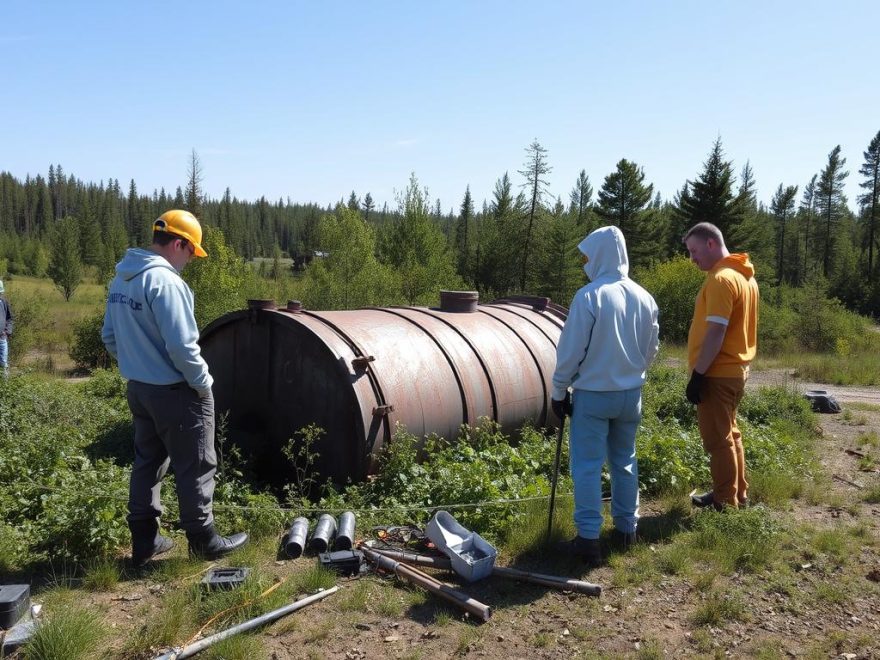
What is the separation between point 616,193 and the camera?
137 ft

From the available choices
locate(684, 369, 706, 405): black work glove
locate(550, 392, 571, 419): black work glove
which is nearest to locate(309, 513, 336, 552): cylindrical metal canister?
locate(550, 392, 571, 419): black work glove

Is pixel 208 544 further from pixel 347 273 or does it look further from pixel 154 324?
pixel 347 273

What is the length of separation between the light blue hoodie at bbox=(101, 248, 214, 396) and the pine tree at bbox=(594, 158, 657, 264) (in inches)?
1547

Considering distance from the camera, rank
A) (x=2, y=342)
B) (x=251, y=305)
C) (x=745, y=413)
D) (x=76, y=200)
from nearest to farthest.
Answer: (x=251, y=305) < (x=745, y=413) < (x=2, y=342) < (x=76, y=200)

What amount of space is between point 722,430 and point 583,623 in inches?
89.8

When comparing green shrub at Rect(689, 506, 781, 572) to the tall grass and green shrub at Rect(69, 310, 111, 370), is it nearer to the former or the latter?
the tall grass

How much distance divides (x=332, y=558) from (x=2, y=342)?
10001 mm

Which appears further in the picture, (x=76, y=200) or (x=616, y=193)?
(x=76, y=200)

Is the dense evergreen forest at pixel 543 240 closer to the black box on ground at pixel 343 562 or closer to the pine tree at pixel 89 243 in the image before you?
the pine tree at pixel 89 243

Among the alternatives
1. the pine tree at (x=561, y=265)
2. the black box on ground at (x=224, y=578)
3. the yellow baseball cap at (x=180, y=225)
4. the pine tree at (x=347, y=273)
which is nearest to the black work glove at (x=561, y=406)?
the black box on ground at (x=224, y=578)

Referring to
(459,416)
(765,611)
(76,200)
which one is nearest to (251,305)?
(459,416)

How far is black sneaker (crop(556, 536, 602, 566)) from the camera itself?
489cm

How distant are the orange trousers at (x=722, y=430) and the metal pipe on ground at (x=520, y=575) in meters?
1.84

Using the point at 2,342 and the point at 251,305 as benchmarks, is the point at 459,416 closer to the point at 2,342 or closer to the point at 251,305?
the point at 251,305
